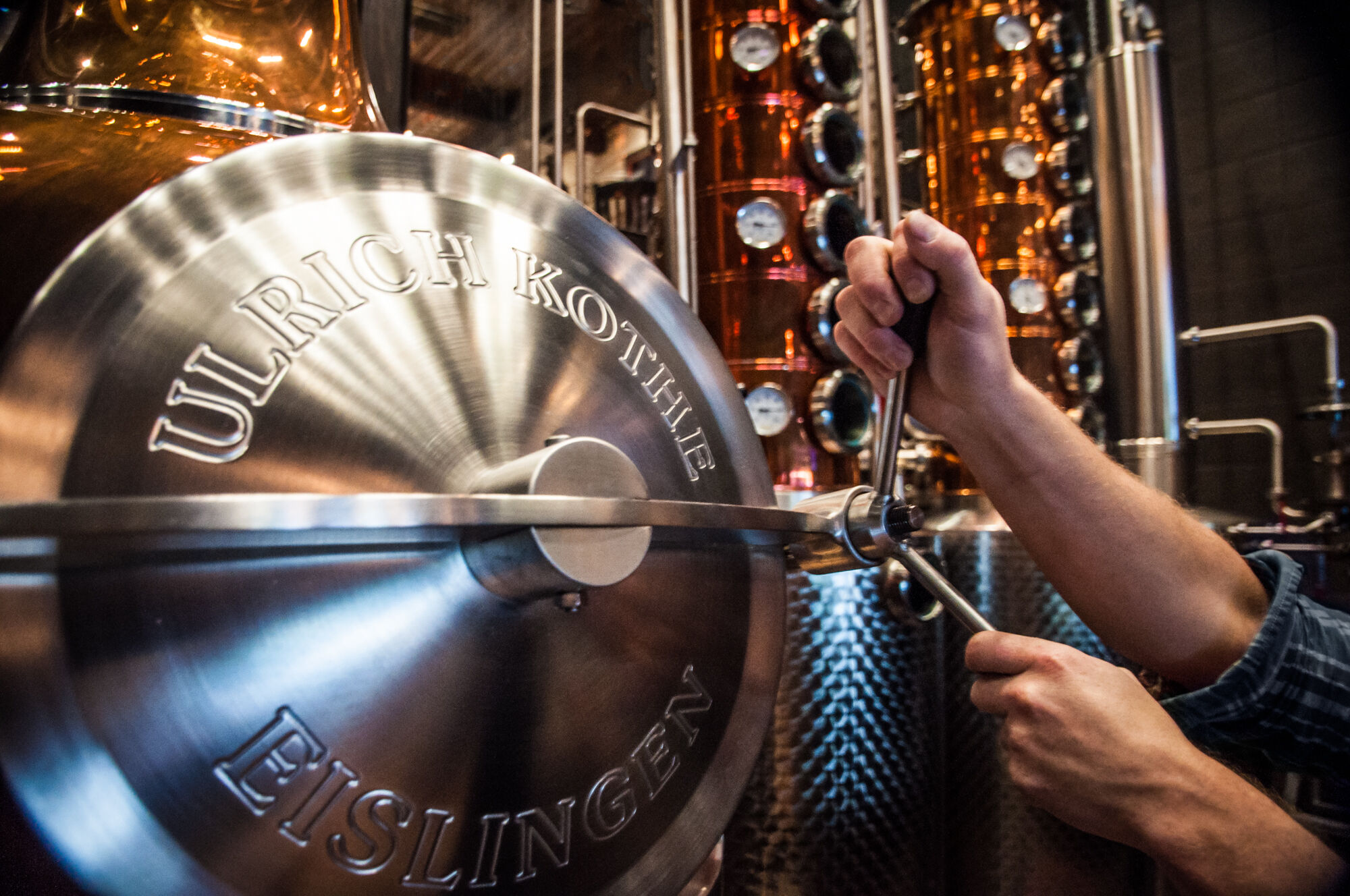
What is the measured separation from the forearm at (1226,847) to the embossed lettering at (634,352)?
2.07ft

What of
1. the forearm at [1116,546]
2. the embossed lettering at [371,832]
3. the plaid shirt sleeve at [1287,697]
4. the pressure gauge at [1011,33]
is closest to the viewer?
the embossed lettering at [371,832]

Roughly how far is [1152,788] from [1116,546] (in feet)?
1.49

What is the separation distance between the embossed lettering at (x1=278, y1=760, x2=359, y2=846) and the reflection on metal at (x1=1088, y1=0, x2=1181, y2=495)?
2.81 meters

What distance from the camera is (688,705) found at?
0.63 m

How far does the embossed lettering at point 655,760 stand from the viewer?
60 centimetres

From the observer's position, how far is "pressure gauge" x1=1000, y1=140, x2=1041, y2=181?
9.80 ft

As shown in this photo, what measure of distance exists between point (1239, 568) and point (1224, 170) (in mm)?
3638

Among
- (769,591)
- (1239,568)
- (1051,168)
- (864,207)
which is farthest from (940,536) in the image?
(769,591)

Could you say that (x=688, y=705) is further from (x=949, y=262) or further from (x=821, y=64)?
(x=821, y=64)

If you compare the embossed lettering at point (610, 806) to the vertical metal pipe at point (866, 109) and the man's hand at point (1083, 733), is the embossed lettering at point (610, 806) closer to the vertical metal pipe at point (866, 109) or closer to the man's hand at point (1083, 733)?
the man's hand at point (1083, 733)

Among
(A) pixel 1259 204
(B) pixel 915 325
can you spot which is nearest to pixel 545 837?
(B) pixel 915 325

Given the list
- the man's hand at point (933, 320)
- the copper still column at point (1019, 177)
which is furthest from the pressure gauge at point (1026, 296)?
the man's hand at point (933, 320)

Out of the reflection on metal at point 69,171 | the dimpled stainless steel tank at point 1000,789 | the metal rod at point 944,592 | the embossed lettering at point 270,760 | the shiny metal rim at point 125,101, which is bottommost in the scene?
the dimpled stainless steel tank at point 1000,789

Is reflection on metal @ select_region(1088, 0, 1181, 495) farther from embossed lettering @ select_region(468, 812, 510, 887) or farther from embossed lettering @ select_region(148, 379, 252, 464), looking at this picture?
embossed lettering @ select_region(148, 379, 252, 464)
